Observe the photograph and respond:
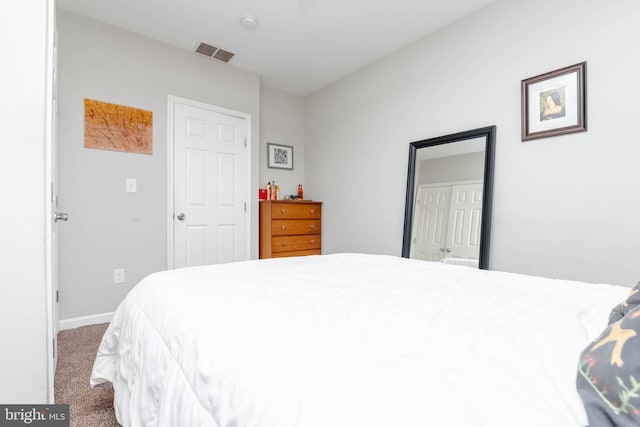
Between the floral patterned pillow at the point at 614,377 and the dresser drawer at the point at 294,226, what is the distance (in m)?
3.08

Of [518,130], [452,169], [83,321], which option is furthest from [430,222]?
[83,321]

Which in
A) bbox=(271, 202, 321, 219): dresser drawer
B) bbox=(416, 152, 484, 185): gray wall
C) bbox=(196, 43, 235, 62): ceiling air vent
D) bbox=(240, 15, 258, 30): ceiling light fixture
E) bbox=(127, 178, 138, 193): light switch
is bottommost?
bbox=(271, 202, 321, 219): dresser drawer

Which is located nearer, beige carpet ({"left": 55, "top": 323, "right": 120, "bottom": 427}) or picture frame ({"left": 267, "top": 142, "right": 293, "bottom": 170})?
beige carpet ({"left": 55, "top": 323, "right": 120, "bottom": 427})

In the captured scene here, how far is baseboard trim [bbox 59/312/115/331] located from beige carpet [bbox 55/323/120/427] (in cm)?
15

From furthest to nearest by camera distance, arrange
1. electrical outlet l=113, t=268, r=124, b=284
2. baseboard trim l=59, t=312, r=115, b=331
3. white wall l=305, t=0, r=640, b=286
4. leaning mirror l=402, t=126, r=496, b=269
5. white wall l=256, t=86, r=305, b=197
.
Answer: white wall l=256, t=86, r=305, b=197, electrical outlet l=113, t=268, r=124, b=284, baseboard trim l=59, t=312, r=115, b=331, leaning mirror l=402, t=126, r=496, b=269, white wall l=305, t=0, r=640, b=286

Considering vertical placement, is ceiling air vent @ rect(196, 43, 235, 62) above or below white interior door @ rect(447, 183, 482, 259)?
above

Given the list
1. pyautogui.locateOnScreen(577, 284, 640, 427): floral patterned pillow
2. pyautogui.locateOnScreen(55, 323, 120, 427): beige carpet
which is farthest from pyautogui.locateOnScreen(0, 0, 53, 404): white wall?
pyautogui.locateOnScreen(577, 284, 640, 427): floral patterned pillow

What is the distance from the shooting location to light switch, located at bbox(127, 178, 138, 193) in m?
2.75

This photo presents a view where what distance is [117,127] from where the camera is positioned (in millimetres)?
2701

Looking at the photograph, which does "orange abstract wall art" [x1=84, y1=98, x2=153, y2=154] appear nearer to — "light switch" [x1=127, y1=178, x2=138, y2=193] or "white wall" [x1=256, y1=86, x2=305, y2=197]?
"light switch" [x1=127, y1=178, x2=138, y2=193]

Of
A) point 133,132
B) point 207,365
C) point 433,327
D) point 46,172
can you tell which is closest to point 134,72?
A: point 133,132

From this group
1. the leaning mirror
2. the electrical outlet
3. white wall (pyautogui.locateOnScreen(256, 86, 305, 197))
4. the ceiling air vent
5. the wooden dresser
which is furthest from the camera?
white wall (pyautogui.locateOnScreen(256, 86, 305, 197))

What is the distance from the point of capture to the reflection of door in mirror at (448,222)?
239 cm

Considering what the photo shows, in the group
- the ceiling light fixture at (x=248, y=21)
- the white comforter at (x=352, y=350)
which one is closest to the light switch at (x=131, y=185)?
the ceiling light fixture at (x=248, y=21)
